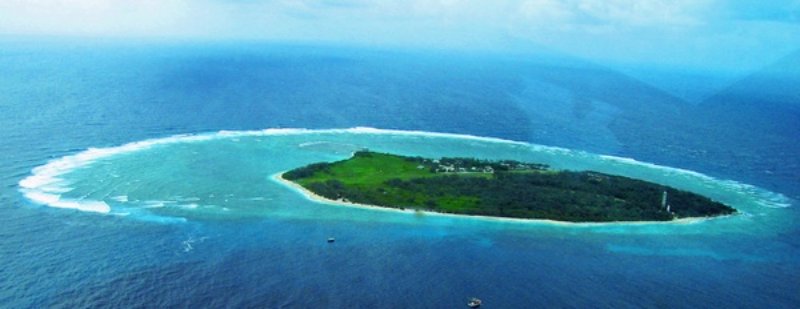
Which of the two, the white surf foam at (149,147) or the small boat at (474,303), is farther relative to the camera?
the white surf foam at (149,147)

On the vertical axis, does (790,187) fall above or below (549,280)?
above

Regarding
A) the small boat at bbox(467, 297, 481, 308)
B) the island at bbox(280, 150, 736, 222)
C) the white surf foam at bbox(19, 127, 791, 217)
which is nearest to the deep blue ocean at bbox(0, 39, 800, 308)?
the small boat at bbox(467, 297, 481, 308)

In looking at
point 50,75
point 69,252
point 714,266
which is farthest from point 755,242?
point 50,75

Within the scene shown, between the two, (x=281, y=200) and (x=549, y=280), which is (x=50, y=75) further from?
(x=549, y=280)

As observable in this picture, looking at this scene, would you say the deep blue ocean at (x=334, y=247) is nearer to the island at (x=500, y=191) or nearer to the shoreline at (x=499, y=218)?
the shoreline at (x=499, y=218)

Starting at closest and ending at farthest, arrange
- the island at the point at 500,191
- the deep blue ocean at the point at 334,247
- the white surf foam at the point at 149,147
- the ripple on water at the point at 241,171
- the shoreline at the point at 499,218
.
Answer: the deep blue ocean at the point at 334,247 → the white surf foam at the point at 149,147 → the ripple on water at the point at 241,171 → the shoreline at the point at 499,218 → the island at the point at 500,191

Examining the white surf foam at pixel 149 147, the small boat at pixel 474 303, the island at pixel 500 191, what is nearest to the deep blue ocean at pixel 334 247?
the small boat at pixel 474 303

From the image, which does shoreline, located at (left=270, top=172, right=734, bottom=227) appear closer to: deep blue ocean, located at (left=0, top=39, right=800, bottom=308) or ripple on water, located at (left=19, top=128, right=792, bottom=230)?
deep blue ocean, located at (left=0, top=39, right=800, bottom=308)

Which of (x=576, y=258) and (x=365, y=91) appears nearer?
(x=576, y=258)

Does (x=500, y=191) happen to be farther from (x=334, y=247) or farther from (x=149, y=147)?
(x=149, y=147)
